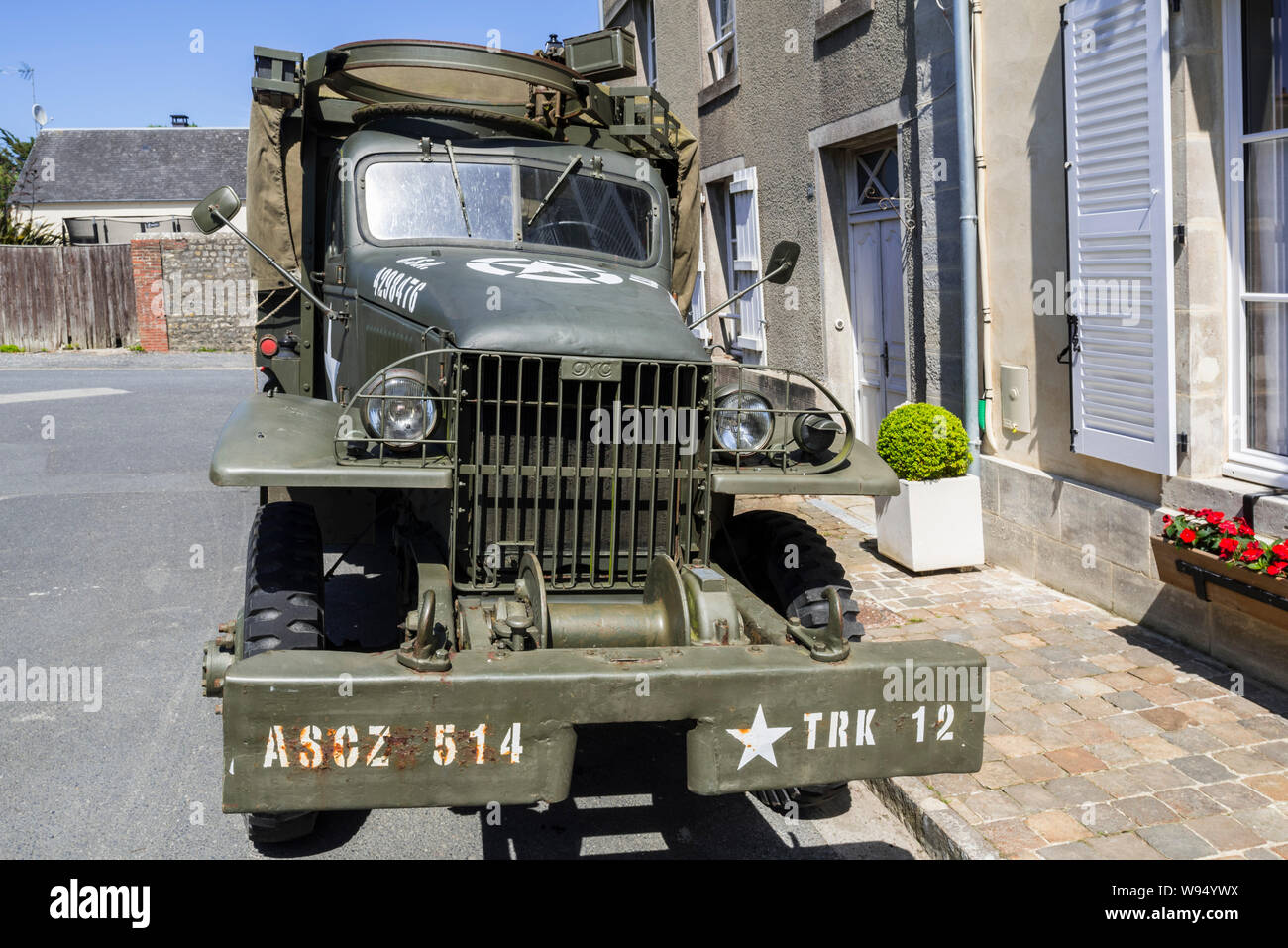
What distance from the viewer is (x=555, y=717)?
9.51 feet

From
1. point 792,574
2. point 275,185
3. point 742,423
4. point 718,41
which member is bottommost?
point 792,574

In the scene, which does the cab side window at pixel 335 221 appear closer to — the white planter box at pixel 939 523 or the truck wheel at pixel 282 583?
the truck wheel at pixel 282 583

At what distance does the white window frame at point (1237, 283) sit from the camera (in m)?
5.09

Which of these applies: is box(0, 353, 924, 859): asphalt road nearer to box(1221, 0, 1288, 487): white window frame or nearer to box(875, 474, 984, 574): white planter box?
box(1221, 0, 1288, 487): white window frame

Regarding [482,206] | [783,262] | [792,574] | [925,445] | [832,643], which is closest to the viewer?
[832,643]

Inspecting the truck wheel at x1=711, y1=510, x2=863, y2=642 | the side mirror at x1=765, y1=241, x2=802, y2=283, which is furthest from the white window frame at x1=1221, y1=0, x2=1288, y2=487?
the truck wheel at x1=711, y1=510, x2=863, y2=642

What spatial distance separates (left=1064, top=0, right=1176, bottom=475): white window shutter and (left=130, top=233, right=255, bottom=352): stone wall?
21544 mm

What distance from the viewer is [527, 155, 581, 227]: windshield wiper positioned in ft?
16.5

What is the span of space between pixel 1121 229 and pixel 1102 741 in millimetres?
2591

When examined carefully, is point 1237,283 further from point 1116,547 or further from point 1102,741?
point 1102,741

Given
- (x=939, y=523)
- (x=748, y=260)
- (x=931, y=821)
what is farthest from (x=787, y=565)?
(x=748, y=260)

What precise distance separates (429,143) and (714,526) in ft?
7.13

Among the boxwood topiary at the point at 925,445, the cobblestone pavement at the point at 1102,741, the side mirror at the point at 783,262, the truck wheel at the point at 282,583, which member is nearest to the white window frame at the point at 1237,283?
the cobblestone pavement at the point at 1102,741

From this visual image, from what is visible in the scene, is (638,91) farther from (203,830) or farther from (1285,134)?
(203,830)
